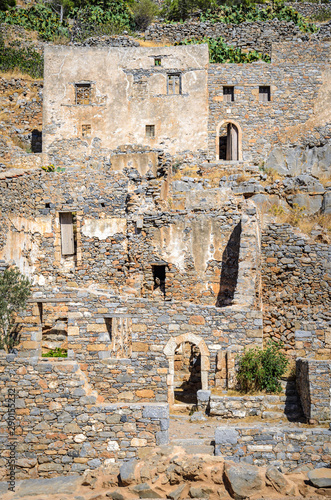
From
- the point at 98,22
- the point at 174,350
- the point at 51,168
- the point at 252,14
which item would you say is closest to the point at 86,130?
the point at 51,168

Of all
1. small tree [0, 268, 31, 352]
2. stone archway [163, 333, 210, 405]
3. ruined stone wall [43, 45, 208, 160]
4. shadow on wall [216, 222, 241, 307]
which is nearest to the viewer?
small tree [0, 268, 31, 352]

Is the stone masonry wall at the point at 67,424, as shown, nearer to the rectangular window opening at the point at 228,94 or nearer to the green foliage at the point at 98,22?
the rectangular window opening at the point at 228,94

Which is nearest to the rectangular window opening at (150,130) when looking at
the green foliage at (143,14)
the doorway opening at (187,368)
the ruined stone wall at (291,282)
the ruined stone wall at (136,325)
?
the ruined stone wall at (291,282)

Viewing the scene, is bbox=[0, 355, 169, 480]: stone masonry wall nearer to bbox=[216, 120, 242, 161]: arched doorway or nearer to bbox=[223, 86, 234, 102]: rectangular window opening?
bbox=[216, 120, 242, 161]: arched doorway

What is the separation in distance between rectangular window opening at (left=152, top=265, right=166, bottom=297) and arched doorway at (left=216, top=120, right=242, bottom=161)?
9.21m

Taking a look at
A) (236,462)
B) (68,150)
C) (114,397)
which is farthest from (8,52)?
(236,462)

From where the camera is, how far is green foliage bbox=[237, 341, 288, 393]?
48.2ft

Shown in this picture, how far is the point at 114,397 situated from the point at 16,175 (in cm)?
1134

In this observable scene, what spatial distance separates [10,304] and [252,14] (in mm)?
26898

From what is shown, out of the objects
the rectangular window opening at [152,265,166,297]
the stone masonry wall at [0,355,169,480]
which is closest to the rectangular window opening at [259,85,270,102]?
the rectangular window opening at [152,265,166,297]

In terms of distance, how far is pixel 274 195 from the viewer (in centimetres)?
2331

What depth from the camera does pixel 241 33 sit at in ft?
114

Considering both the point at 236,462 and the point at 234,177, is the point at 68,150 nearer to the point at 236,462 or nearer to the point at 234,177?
the point at 234,177

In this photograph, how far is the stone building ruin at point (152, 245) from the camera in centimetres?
1141
